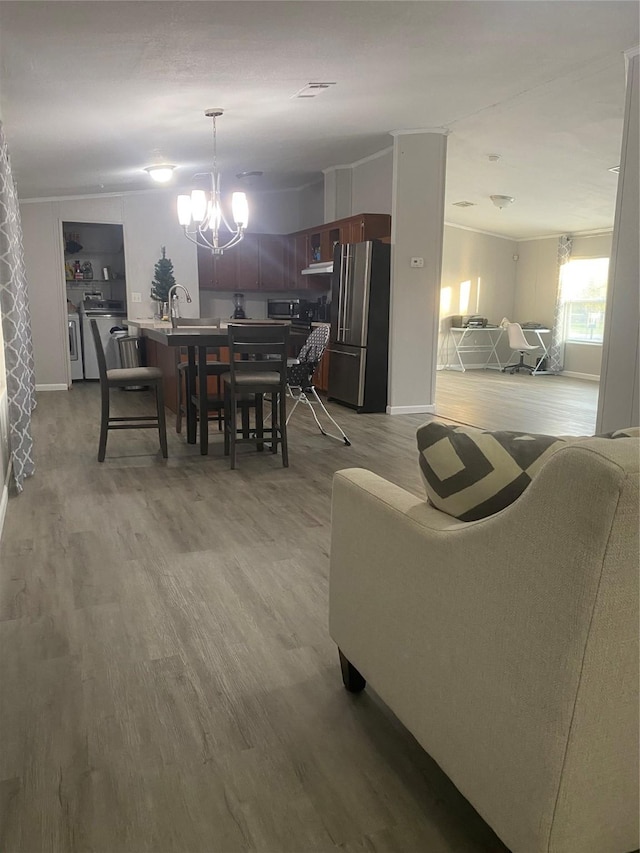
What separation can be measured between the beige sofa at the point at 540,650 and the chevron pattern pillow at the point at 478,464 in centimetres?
6

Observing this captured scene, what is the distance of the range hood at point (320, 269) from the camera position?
757 cm

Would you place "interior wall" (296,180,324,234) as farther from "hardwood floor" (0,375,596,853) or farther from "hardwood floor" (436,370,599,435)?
"hardwood floor" (0,375,596,853)

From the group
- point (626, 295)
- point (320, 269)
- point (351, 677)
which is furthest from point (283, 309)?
point (351, 677)

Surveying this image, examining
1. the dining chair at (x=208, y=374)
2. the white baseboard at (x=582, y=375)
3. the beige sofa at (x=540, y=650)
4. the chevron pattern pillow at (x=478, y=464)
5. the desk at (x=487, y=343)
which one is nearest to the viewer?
the beige sofa at (x=540, y=650)

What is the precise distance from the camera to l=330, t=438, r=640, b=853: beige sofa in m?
0.98

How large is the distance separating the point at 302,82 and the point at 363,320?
255 centimetres

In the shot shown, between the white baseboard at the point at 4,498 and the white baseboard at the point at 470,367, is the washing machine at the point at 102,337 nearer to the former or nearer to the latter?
the white baseboard at the point at 4,498

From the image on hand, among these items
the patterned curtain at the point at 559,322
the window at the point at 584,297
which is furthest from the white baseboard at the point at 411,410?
the patterned curtain at the point at 559,322

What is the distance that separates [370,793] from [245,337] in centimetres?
296

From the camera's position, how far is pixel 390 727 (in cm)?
176

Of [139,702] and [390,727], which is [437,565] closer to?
[390,727]

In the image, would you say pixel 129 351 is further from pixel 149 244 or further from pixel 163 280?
pixel 149 244

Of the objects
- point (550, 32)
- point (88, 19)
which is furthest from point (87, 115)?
point (550, 32)

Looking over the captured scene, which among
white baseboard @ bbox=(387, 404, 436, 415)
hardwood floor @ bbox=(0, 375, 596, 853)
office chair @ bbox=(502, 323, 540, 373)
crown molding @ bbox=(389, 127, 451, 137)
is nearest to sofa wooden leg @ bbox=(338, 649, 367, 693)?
hardwood floor @ bbox=(0, 375, 596, 853)
